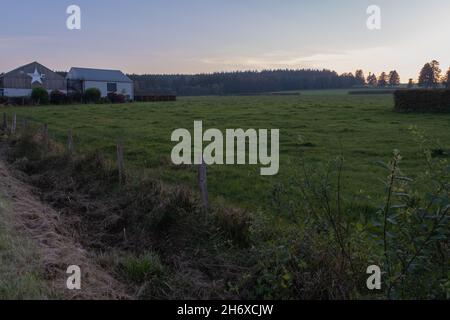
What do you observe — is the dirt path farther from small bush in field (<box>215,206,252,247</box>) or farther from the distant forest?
the distant forest

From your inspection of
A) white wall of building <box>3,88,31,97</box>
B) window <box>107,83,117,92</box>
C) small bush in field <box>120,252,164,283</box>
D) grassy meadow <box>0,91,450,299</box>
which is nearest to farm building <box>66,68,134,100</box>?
window <box>107,83,117,92</box>

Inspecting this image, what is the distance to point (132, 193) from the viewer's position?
27.6ft

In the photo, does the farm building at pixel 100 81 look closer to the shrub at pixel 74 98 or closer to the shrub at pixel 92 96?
the shrub at pixel 92 96

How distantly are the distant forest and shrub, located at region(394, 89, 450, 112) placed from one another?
10260 cm

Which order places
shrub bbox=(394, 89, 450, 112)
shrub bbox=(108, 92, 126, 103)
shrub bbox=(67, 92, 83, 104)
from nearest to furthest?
shrub bbox=(394, 89, 450, 112) < shrub bbox=(67, 92, 83, 104) < shrub bbox=(108, 92, 126, 103)

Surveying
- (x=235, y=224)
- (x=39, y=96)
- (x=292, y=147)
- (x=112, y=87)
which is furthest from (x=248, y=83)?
(x=235, y=224)

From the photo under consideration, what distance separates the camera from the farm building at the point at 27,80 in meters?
64.5

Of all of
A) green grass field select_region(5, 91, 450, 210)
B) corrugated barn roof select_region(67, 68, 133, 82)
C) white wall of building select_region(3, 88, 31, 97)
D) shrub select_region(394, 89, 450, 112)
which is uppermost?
corrugated barn roof select_region(67, 68, 133, 82)

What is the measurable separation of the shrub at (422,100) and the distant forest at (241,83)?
10260 cm

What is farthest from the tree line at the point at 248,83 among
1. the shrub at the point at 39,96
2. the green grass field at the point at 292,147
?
the green grass field at the point at 292,147

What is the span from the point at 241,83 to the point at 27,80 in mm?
81034

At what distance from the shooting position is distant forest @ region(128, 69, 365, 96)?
137012 millimetres
